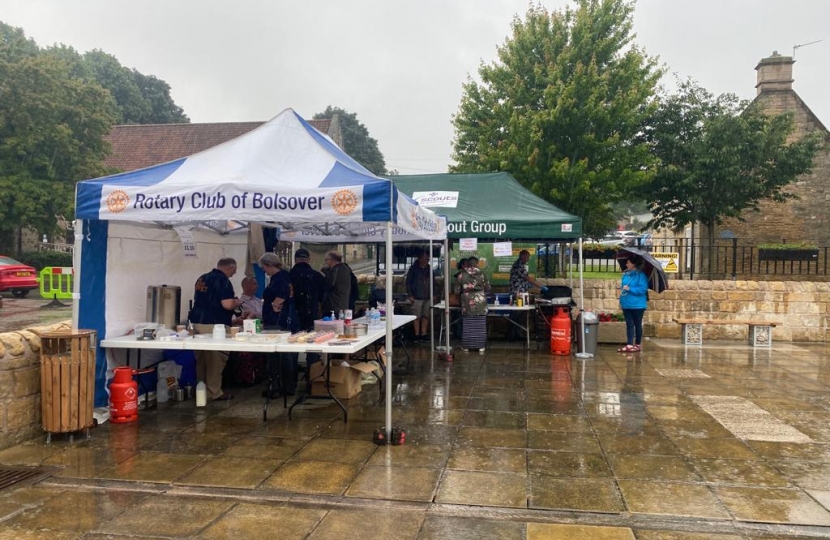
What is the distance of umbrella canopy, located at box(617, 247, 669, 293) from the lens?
10125mm

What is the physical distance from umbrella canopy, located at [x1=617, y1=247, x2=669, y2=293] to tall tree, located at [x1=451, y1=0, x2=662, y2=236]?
5433 mm

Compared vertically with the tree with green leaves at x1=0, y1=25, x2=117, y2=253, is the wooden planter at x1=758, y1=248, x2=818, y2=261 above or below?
below

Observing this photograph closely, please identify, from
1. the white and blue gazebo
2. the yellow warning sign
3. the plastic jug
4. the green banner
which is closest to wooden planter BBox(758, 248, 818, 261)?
the yellow warning sign

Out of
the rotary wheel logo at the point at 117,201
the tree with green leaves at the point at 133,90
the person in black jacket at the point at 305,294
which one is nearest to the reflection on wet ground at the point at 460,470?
the person in black jacket at the point at 305,294

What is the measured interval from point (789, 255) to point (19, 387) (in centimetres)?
1597

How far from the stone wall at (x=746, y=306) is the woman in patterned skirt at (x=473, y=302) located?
9.71 feet

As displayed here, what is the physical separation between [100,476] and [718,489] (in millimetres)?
4678

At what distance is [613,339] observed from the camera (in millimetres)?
11352

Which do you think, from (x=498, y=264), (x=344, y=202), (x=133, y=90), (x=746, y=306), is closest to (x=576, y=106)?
(x=498, y=264)

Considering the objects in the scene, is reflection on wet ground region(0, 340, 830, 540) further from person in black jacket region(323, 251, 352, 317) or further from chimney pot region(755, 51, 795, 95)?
chimney pot region(755, 51, 795, 95)

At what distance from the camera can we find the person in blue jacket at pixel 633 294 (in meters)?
10.3

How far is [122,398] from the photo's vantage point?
5.91 m

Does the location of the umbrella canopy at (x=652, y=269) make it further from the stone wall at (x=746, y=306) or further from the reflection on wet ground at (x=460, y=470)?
the reflection on wet ground at (x=460, y=470)

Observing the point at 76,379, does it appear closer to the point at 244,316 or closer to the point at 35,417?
the point at 35,417
